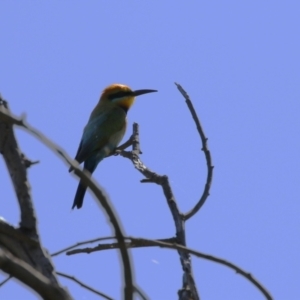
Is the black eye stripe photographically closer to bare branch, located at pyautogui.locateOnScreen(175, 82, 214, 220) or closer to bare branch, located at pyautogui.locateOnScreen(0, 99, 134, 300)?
bare branch, located at pyautogui.locateOnScreen(175, 82, 214, 220)

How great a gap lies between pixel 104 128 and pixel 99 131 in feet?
0.19

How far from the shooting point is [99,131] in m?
5.74

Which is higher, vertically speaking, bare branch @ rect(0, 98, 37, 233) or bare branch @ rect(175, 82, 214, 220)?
bare branch @ rect(175, 82, 214, 220)

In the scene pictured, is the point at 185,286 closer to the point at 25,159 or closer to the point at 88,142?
the point at 25,159

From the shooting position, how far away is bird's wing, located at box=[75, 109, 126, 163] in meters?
5.41

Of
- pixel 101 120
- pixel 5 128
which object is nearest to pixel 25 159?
pixel 5 128

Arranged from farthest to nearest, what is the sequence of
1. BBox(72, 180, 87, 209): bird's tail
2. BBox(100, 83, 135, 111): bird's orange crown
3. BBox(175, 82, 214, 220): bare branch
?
BBox(100, 83, 135, 111): bird's orange crown
BBox(72, 180, 87, 209): bird's tail
BBox(175, 82, 214, 220): bare branch

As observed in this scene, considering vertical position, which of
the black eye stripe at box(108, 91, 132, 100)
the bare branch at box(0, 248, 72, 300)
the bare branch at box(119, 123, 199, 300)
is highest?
the black eye stripe at box(108, 91, 132, 100)

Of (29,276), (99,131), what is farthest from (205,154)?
(99,131)

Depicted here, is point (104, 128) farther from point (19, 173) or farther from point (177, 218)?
point (19, 173)

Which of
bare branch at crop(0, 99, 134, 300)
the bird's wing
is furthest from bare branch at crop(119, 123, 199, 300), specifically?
the bird's wing

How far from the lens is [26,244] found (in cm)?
123

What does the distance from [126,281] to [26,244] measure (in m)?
0.34

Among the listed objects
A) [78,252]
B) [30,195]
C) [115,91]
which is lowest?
[30,195]
